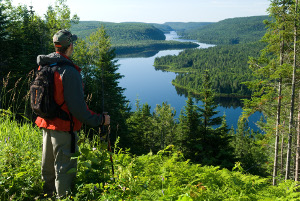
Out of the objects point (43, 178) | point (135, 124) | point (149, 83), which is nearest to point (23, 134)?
point (43, 178)

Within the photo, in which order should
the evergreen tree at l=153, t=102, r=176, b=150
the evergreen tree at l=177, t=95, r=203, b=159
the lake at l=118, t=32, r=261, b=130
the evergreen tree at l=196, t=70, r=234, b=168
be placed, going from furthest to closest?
the lake at l=118, t=32, r=261, b=130 → the evergreen tree at l=153, t=102, r=176, b=150 → the evergreen tree at l=177, t=95, r=203, b=159 → the evergreen tree at l=196, t=70, r=234, b=168

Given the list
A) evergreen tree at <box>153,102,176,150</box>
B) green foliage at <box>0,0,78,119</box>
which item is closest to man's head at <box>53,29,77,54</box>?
green foliage at <box>0,0,78,119</box>

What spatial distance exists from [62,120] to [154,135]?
36.6 m

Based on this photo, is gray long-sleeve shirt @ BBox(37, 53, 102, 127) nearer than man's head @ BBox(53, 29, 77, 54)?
Yes

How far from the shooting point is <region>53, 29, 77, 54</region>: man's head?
2680 mm

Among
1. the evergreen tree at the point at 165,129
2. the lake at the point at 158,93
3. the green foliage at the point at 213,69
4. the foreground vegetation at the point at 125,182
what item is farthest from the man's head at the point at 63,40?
the green foliage at the point at 213,69

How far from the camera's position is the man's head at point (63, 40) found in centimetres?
268

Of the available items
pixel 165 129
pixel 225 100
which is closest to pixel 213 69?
pixel 225 100

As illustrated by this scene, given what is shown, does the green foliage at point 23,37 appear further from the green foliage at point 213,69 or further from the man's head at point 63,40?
the green foliage at point 213,69

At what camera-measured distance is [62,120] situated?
268 cm

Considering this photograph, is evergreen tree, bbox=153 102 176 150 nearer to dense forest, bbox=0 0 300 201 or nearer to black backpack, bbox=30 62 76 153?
dense forest, bbox=0 0 300 201

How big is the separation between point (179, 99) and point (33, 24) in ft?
262

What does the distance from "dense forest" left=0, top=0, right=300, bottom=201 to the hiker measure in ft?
0.57

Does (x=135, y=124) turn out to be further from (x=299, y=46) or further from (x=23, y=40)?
(x=299, y=46)
